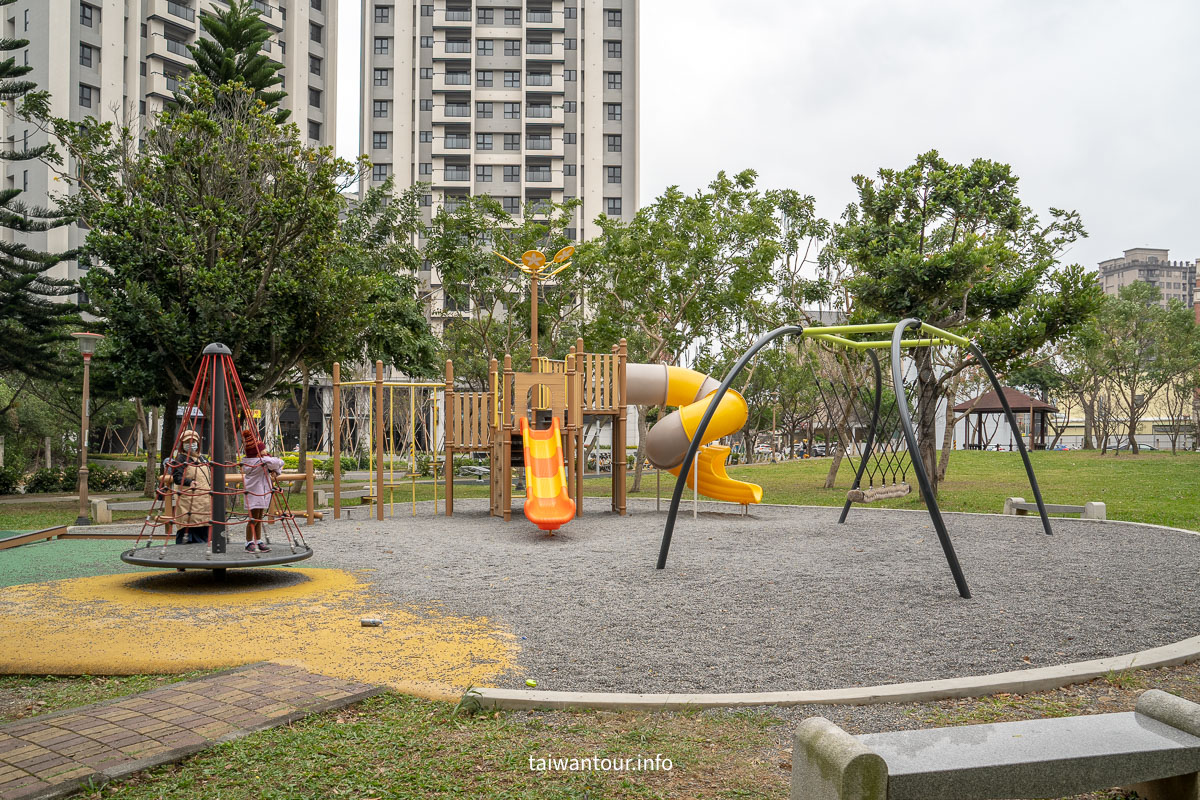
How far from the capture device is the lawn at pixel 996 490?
54.4 feet

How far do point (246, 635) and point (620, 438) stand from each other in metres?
10.9

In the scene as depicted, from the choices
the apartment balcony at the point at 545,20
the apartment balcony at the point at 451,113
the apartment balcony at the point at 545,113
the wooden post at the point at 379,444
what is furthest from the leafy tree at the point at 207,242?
the apartment balcony at the point at 545,20

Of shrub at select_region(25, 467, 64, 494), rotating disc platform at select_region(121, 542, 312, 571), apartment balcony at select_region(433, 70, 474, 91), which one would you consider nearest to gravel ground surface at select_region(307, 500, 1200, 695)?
rotating disc platform at select_region(121, 542, 312, 571)

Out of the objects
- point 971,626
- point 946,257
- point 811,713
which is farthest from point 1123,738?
point 946,257

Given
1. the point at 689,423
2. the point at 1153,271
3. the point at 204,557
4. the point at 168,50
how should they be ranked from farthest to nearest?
the point at 1153,271, the point at 168,50, the point at 689,423, the point at 204,557

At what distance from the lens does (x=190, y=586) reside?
28.9 feet

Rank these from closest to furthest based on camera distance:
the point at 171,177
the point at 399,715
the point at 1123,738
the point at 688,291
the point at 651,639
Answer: the point at 1123,738
the point at 399,715
the point at 651,639
the point at 171,177
the point at 688,291

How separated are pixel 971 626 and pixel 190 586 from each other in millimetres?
7496

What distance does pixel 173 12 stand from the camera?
4700 centimetres

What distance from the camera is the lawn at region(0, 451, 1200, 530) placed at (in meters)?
16.6

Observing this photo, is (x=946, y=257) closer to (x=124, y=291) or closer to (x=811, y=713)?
(x=811, y=713)

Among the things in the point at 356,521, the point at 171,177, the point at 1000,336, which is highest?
the point at 171,177

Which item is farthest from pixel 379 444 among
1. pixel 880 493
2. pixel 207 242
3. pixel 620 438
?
pixel 880 493

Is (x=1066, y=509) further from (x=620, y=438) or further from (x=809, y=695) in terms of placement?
(x=809, y=695)
